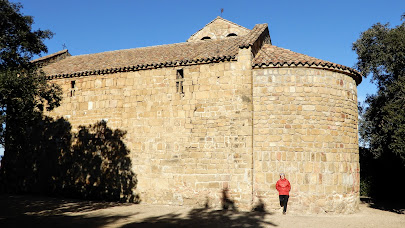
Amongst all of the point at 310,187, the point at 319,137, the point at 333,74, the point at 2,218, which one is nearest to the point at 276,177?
the point at 310,187

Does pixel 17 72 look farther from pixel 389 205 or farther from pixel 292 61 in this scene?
pixel 389 205

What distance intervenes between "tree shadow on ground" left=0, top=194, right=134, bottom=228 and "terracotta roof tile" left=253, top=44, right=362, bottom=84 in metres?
7.54

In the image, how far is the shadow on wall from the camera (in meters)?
13.6

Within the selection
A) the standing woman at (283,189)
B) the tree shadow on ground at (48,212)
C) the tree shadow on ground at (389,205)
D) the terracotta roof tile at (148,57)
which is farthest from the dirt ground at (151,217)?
the terracotta roof tile at (148,57)

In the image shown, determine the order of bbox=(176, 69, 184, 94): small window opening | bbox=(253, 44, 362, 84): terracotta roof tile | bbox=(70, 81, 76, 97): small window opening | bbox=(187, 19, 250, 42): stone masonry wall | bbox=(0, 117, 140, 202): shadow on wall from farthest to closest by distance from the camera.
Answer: bbox=(187, 19, 250, 42): stone masonry wall
bbox=(70, 81, 76, 97): small window opening
bbox=(0, 117, 140, 202): shadow on wall
bbox=(176, 69, 184, 94): small window opening
bbox=(253, 44, 362, 84): terracotta roof tile

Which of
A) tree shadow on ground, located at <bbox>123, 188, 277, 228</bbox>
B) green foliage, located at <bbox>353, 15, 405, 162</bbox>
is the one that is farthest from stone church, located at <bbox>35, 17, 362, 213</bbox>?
green foliage, located at <bbox>353, 15, 405, 162</bbox>

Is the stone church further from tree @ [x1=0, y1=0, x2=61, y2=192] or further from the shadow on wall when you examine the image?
tree @ [x1=0, y1=0, x2=61, y2=192]

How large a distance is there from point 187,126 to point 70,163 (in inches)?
234

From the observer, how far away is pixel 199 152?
12.4 m

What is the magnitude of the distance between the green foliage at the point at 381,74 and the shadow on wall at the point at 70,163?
1206 cm

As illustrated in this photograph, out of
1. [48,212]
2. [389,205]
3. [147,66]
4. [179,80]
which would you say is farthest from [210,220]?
[389,205]

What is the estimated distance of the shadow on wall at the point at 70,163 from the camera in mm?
13641

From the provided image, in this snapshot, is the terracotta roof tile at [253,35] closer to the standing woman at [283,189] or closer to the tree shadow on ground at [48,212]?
the standing woman at [283,189]

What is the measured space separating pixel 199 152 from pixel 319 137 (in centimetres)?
449
